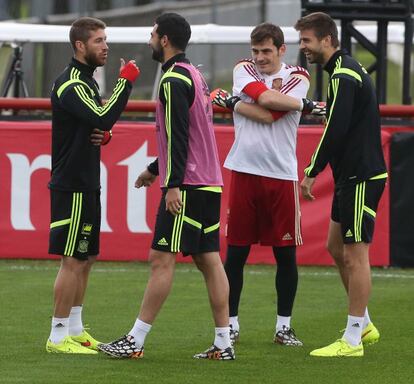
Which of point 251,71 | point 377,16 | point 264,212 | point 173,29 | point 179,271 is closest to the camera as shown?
point 173,29

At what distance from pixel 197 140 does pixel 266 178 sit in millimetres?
1065

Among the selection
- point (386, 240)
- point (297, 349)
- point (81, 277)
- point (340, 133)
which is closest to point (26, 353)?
point (81, 277)

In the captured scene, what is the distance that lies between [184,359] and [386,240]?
496cm

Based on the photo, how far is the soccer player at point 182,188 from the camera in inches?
308

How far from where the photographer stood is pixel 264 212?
353 inches

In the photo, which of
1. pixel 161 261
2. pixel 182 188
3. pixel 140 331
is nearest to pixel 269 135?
pixel 182 188

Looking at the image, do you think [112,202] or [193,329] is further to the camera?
[112,202]

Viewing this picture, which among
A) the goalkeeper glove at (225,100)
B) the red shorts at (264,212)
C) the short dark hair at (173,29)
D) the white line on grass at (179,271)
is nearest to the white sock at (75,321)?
the red shorts at (264,212)

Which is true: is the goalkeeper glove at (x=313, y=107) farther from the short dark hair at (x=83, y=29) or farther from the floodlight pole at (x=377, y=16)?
the floodlight pole at (x=377, y=16)

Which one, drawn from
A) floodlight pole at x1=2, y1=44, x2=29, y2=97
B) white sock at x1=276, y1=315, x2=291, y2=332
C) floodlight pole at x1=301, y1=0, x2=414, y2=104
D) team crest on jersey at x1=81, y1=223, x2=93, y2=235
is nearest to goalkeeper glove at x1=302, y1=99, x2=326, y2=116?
white sock at x1=276, y1=315, x2=291, y2=332

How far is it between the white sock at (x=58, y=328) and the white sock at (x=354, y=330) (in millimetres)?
1707

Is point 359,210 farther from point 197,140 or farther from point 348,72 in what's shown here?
point 197,140

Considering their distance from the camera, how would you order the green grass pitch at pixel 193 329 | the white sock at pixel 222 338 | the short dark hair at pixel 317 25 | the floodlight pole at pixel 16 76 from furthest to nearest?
the floodlight pole at pixel 16 76 → the short dark hair at pixel 317 25 → the white sock at pixel 222 338 → the green grass pitch at pixel 193 329

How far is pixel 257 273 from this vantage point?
1249 centimetres
